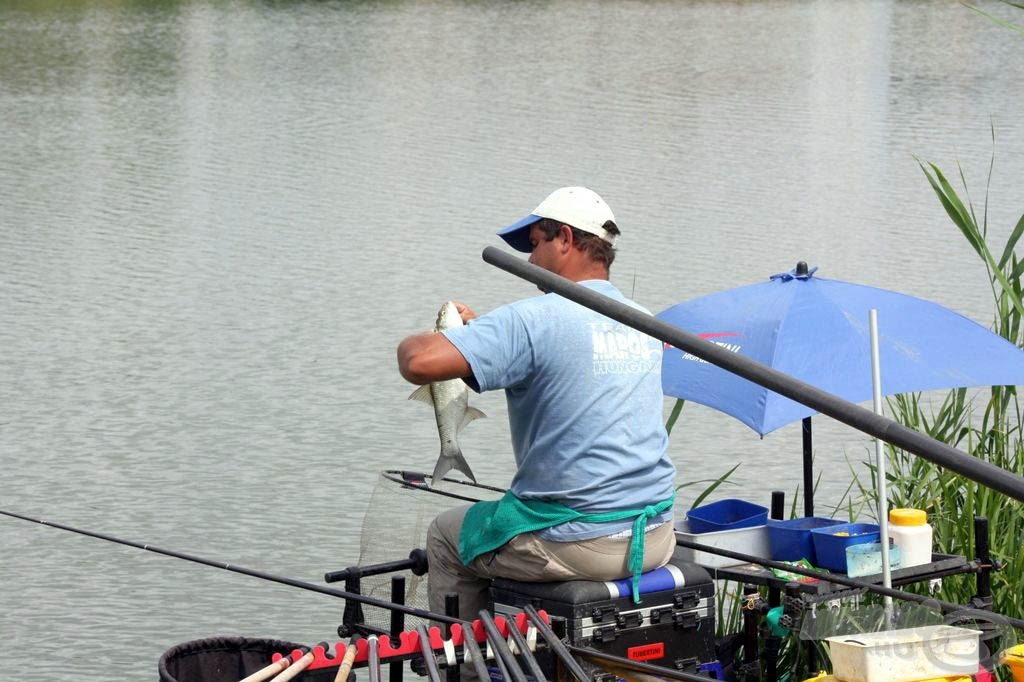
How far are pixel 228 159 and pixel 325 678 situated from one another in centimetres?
1129

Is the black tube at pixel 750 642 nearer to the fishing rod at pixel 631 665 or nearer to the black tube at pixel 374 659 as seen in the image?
the fishing rod at pixel 631 665

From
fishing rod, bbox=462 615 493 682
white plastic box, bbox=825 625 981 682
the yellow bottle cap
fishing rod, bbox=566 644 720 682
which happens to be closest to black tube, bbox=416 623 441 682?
fishing rod, bbox=462 615 493 682

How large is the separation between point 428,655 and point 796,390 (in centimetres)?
130

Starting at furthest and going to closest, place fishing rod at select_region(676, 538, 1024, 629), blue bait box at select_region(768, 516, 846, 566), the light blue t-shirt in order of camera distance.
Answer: blue bait box at select_region(768, 516, 846, 566) < the light blue t-shirt < fishing rod at select_region(676, 538, 1024, 629)

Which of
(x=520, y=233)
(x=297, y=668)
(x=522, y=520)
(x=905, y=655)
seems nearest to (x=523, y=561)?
(x=522, y=520)

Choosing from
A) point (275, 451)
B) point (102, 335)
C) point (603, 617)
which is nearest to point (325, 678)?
point (603, 617)

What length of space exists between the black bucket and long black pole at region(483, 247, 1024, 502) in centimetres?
147

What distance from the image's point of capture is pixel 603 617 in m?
3.26

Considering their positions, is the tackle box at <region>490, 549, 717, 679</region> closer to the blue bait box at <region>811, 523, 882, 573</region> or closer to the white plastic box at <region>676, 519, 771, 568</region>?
the white plastic box at <region>676, 519, 771, 568</region>

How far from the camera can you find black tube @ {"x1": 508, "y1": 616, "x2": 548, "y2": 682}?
9.58 ft

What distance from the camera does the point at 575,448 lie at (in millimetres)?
3363

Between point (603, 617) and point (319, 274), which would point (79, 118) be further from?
point (603, 617)

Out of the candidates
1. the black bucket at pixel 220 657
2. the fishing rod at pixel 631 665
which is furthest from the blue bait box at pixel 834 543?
the black bucket at pixel 220 657

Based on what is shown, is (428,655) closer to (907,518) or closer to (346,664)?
(346,664)
